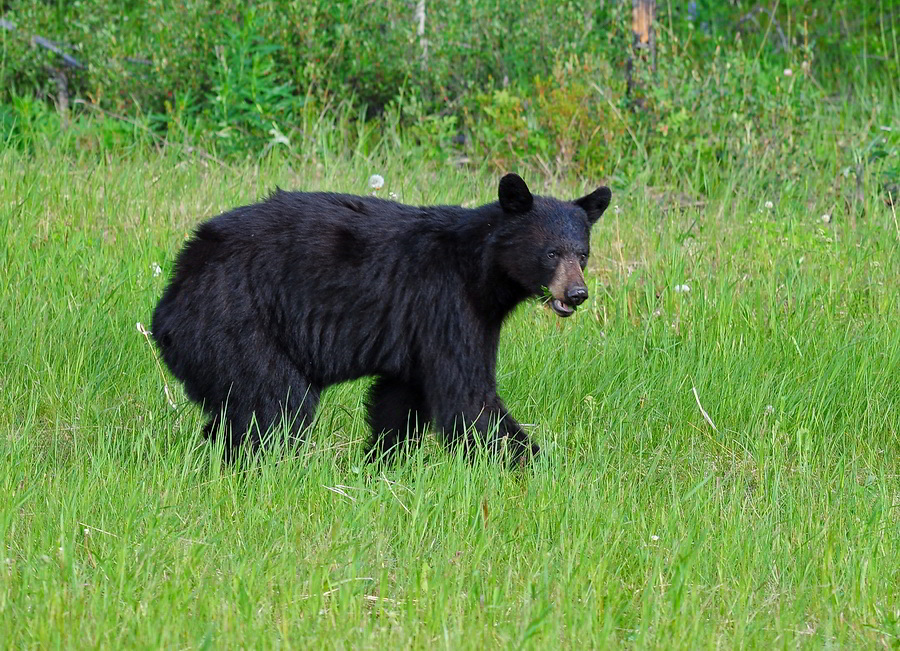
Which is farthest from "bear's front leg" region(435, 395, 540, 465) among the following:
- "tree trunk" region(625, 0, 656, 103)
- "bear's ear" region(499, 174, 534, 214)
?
"tree trunk" region(625, 0, 656, 103)

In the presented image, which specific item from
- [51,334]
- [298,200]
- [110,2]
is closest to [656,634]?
[298,200]

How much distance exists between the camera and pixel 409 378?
473 centimetres

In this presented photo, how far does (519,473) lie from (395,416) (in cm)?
67

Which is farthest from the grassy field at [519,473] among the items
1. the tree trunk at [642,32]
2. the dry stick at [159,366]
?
the tree trunk at [642,32]

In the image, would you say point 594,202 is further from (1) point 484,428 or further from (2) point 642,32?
(2) point 642,32

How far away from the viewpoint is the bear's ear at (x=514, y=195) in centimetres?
455

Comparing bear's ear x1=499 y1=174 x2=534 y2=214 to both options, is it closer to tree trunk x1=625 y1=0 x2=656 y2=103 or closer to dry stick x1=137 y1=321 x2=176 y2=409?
dry stick x1=137 y1=321 x2=176 y2=409

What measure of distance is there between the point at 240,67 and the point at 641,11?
3.06 meters

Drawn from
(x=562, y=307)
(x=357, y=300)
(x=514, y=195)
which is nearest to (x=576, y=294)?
(x=562, y=307)

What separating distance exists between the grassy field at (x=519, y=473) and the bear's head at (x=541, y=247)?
24.2 inches

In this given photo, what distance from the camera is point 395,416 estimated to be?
4840 mm

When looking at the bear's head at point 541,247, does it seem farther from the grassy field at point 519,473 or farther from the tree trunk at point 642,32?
the tree trunk at point 642,32

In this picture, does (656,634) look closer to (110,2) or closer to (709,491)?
(709,491)

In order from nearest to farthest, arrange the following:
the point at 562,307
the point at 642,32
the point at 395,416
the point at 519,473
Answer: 1. the point at 519,473
2. the point at 562,307
3. the point at 395,416
4. the point at 642,32
